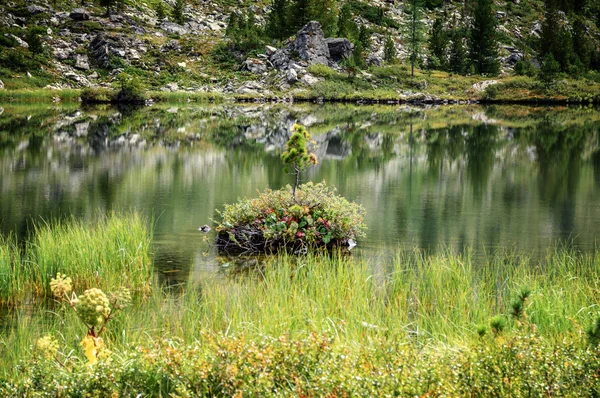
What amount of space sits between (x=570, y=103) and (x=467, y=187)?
7949 cm

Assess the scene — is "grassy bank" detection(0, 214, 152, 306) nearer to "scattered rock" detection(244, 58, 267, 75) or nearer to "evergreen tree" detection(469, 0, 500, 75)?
"scattered rock" detection(244, 58, 267, 75)

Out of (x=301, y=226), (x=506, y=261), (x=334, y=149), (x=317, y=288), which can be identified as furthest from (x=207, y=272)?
(x=334, y=149)

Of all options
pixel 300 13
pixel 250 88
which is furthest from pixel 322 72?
pixel 300 13

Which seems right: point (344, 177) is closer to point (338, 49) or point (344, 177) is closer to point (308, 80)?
point (308, 80)

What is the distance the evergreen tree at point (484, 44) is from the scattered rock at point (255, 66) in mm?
35568

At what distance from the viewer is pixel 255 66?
104500 mm

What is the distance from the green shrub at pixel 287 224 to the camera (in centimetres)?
1588

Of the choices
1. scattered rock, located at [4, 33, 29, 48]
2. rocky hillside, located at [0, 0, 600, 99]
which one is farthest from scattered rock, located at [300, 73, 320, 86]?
scattered rock, located at [4, 33, 29, 48]

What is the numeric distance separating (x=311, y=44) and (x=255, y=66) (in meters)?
9.67

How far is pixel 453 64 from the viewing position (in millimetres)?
112500

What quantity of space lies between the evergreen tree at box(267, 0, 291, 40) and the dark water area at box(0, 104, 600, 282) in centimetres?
6580

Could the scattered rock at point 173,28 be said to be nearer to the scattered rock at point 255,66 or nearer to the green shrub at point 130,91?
the scattered rock at point 255,66

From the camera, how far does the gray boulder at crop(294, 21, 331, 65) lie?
105750mm

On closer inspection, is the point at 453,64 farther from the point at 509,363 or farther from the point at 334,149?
the point at 509,363
